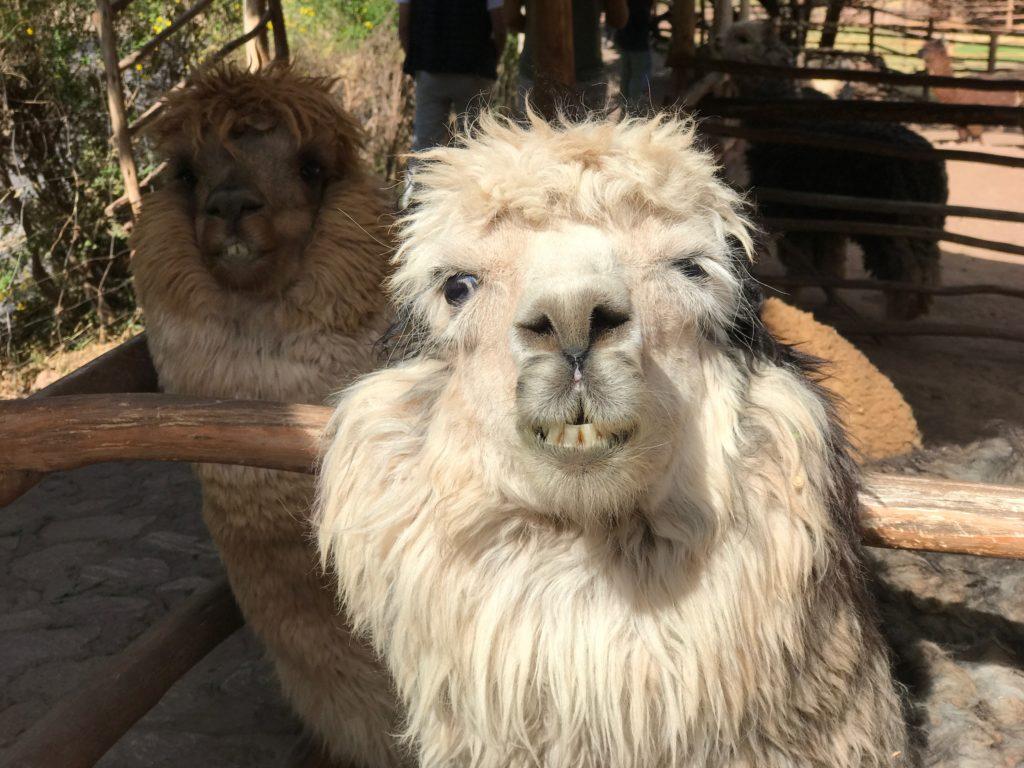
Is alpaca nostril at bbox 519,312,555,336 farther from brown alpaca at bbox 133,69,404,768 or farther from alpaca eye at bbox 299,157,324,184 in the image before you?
alpaca eye at bbox 299,157,324,184

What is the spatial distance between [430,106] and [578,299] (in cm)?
405

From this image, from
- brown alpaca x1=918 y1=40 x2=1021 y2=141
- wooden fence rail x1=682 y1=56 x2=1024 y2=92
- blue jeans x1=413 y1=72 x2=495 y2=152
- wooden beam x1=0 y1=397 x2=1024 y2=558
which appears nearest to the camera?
wooden beam x1=0 y1=397 x2=1024 y2=558

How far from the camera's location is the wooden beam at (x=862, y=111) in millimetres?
6840

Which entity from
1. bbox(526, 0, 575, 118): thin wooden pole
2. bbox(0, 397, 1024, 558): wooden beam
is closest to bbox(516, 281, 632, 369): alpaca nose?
bbox(0, 397, 1024, 558): wooden beam

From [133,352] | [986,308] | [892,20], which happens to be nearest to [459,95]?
[133,352]

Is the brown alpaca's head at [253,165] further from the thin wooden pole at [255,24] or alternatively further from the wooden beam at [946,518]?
the thin wooden pole at [255,24]

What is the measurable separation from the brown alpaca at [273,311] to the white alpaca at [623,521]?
1171 millimetres

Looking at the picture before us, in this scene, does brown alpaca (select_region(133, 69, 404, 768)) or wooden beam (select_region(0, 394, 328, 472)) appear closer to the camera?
wooden beam (select_region(0, 394, 328, 472))

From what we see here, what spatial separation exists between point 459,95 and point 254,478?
2.93 metres

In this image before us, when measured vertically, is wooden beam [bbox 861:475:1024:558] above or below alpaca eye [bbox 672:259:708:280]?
below

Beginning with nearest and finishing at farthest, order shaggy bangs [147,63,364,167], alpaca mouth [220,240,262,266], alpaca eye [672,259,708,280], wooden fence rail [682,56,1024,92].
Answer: alpaca eye [672,259,708,280]
alpaca mouth [220,240,262,266]
shaggy bangs [147,63,364,167]
wooden fence rail [682,56,1024,92]

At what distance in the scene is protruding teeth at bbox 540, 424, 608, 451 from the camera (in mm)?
1431

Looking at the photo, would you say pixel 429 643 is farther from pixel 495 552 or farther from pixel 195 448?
pixel 195 448

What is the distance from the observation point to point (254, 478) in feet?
9.36
